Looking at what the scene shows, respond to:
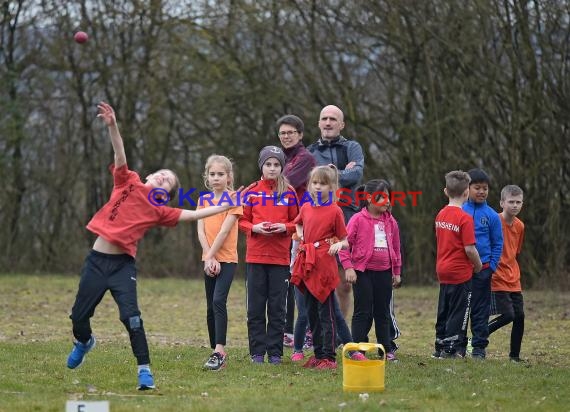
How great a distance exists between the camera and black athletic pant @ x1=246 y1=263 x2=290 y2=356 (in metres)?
8.45

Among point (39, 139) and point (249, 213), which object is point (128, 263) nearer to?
point (249, 213)

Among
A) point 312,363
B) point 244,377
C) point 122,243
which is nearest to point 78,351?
point 122,243

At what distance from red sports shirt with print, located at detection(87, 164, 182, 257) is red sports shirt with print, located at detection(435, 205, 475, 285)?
9.23 feet

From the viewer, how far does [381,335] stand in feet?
28.6

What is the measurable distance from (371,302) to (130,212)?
7.94 feet

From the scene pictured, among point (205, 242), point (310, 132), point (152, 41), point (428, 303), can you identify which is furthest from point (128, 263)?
point (152, 41)

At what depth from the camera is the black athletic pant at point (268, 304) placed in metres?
8.45

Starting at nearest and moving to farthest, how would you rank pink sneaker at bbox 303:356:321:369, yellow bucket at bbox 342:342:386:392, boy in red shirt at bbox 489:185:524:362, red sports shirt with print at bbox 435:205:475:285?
1. yellow bucket at bbox 342:342:386:392
2. pink sneaker at bbox 303:356:321:369
3. red sports shirt with print at bbox 435:205:475:285
4. boy in red shirt at bbox 489:185:524:362

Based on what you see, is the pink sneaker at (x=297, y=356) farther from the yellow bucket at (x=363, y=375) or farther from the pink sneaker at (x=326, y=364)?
the yellow bucket at (x=363, y=375)

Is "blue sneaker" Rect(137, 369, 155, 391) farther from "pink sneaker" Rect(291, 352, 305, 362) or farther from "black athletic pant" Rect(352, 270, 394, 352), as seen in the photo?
"black athletic pant" Rect(352, 270, 394, 352)

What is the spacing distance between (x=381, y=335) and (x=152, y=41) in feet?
52.9

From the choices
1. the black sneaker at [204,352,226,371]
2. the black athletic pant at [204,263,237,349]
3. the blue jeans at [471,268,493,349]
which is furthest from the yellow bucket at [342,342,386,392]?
the blue jeans at [471,268,493,349]

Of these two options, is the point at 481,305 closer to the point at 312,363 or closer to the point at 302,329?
the point at 302,329

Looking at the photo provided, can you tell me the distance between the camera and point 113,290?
7172 mm
